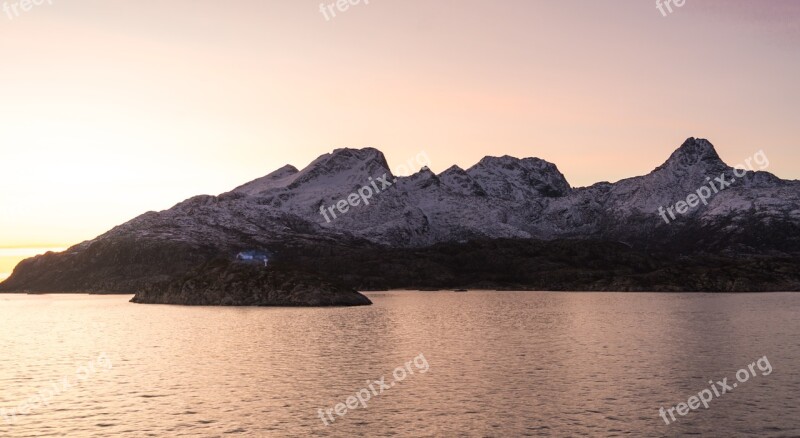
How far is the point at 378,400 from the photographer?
188ft

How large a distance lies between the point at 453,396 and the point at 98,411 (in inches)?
1105

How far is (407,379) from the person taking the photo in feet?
222

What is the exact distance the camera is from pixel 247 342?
104438 mm

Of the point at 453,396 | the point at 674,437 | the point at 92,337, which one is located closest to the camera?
the point at 674,437

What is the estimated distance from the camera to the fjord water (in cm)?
4762

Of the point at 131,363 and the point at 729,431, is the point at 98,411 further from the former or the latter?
the point at 729,431

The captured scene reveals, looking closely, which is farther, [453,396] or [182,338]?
[182,338]

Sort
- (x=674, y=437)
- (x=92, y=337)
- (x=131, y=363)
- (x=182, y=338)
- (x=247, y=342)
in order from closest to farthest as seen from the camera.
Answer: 1. (x=674, y=437)
2. (x=131, y=363)
3. (x=247, y=342)
4. (x=182, y=338)
5. (x=92, y=337)

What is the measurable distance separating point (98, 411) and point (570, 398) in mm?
37233

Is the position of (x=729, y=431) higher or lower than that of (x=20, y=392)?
lower

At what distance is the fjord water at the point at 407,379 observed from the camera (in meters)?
47.6

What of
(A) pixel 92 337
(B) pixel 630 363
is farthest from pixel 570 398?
(A) pixel 92 337

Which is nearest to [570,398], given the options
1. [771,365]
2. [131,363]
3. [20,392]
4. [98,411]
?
[771,365]

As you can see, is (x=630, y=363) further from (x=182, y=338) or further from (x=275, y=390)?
(x=182, y=338)
